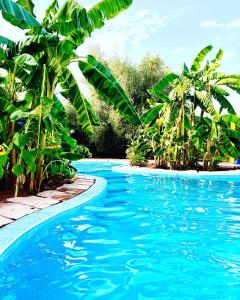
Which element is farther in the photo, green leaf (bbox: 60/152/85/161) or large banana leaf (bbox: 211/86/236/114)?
large banana leaf (bbox: 211/86/236/114)

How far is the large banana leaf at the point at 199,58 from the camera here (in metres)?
14.3

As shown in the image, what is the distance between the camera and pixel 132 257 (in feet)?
13.3

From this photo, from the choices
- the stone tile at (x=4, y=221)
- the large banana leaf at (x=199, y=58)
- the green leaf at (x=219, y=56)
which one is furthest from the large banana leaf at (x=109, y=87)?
the green leaf at (x=219, y=56)

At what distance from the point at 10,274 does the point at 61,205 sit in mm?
2854

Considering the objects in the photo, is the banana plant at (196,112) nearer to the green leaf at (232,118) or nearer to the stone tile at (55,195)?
the green leaf at (232,118)

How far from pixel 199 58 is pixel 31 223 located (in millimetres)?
12193

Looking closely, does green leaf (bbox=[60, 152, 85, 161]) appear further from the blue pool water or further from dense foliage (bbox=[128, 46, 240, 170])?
dense foliage (bbox=[128, 46, 240, 170])

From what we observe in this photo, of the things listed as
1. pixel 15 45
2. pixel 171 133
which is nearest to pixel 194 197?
pixel 15 45

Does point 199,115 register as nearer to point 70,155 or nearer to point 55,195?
point 70,155

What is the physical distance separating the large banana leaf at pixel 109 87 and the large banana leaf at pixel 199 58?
9.06 metres

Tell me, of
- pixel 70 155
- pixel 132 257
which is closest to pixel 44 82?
pixel 70 155

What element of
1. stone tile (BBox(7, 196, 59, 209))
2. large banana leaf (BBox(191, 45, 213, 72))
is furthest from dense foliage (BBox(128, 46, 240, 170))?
stone tile (BBox(7, 196, 59, 209))

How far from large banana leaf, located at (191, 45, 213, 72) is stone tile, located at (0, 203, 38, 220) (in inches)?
449

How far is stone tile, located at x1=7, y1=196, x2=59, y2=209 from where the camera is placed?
20.0 feet
